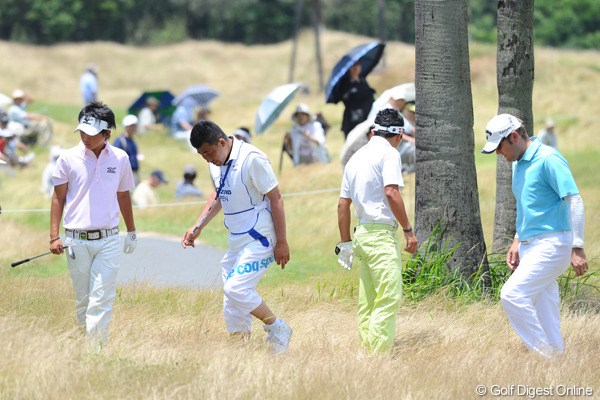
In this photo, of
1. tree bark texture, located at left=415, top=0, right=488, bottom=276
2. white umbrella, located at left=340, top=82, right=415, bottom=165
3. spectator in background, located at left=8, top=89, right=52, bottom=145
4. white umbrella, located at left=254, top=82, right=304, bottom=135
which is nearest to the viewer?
tree bark texture, located at left=415, top=0, right=488, bottom=276

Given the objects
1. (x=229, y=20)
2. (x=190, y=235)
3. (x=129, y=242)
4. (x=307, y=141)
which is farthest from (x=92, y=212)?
(x=229, y=20)

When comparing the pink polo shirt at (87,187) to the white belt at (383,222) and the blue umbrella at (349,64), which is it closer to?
the white belt at (383,222)

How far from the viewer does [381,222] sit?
7.93 m

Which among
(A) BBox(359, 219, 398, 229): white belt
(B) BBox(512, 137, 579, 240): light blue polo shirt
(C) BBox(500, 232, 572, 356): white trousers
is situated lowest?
(C) BBox(500, 232, 572, 356): white trousers

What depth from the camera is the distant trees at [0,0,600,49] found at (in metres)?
78.5

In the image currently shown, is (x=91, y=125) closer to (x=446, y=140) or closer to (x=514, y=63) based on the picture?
(x=446, y=140)

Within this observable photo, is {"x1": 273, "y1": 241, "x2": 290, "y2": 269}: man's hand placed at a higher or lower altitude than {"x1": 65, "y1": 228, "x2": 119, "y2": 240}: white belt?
lower

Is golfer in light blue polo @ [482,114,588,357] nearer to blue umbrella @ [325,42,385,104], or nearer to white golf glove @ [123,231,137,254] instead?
white golf glove @ [123,231,137,254]

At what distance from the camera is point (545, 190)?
7676mm

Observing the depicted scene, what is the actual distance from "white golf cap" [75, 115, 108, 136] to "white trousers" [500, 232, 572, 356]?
3103 mm

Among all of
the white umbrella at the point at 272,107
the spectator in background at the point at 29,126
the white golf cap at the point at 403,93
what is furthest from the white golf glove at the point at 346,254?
the spectator in background at the point at 29,126

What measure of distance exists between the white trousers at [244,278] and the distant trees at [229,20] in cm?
6920

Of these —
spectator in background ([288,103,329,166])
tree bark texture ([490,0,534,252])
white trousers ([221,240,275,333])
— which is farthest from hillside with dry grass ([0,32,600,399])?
tree bark texture ([490,0,534,252])

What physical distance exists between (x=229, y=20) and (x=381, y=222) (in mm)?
80210
